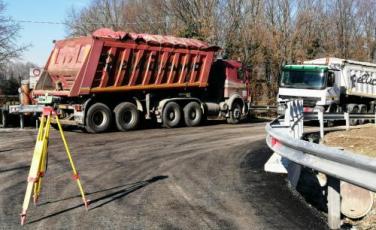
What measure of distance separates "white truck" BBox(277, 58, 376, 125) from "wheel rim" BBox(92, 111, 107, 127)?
7.27 metres

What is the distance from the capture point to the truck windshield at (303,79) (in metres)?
22.8

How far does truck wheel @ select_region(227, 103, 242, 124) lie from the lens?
22.5 metres

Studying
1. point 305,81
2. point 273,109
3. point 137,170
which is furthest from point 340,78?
point 137,170

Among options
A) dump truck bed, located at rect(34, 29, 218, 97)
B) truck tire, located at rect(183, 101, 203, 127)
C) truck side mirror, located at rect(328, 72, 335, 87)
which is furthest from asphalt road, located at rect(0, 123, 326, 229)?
truck side mirror, located at rect(328, 72, 335, 87)

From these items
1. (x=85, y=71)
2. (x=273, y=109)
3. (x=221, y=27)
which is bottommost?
(x=273, y=109)

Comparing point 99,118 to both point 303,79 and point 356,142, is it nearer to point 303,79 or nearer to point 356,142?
point 356,142

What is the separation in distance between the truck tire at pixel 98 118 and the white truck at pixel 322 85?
716 cm

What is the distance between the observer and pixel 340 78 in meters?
24.4

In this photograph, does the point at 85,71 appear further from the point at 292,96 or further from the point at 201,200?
the point at 201,200

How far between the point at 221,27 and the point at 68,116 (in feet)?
80.6

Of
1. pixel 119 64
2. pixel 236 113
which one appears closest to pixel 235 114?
pixel 236 113

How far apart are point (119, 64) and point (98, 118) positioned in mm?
1883

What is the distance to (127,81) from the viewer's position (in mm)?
18516

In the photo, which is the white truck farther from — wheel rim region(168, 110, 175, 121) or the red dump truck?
wheel rim region(168, 110, 175, 121)
